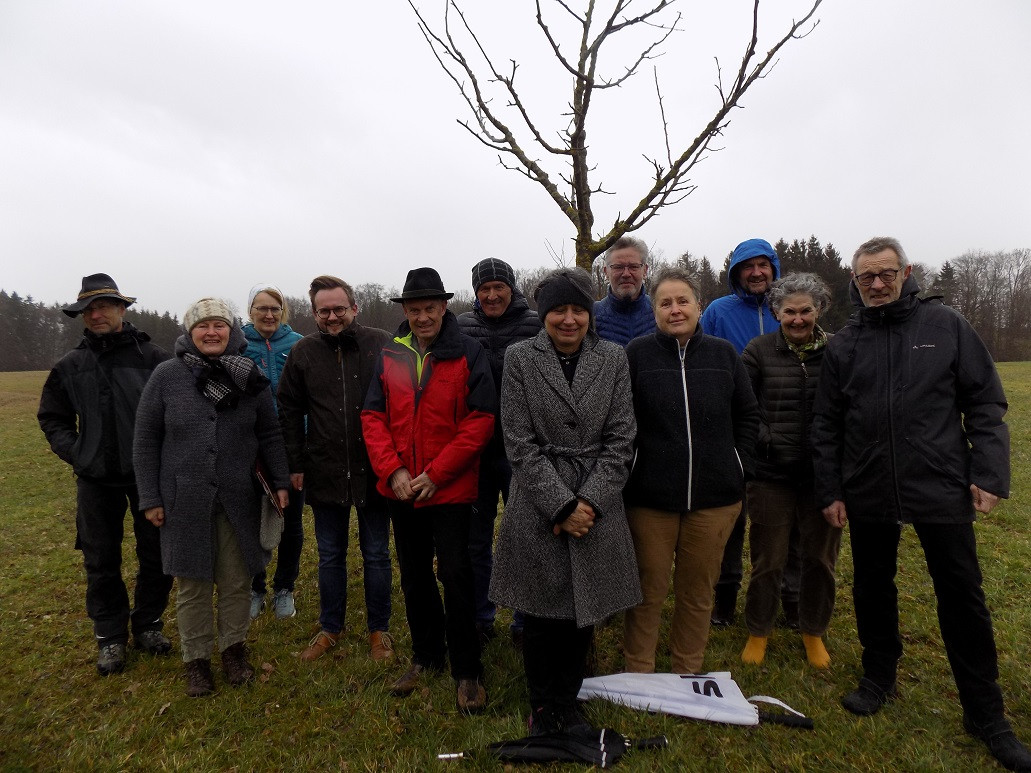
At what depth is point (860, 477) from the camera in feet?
10.5

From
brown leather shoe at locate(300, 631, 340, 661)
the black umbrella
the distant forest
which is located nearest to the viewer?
the black umbrella

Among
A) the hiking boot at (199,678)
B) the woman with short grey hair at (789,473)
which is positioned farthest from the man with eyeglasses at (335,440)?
the woman with short grey hair at (789,473)

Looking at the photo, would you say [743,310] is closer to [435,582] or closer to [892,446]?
[892,446]

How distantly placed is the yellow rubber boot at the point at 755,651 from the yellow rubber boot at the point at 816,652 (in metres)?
0.28

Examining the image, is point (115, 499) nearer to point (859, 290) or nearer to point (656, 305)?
point (656, 305)

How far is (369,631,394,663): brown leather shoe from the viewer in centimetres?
399

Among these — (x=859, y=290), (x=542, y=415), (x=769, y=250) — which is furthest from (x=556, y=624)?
(x=769, y=250)

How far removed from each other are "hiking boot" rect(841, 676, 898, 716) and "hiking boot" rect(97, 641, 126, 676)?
4780 millimetres

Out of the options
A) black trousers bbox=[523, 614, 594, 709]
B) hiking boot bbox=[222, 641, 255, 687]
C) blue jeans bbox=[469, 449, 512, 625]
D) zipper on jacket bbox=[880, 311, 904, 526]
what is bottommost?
hiking boot bbox=[222, 641, 255, 687]

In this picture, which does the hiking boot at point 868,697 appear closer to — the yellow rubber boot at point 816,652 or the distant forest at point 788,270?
the yellow rubber boot at point 816,652

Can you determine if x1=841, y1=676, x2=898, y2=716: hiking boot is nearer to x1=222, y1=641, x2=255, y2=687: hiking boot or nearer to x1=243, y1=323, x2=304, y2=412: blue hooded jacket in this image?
x1=222, y1=641, x2=255, y2=687: hiking boot

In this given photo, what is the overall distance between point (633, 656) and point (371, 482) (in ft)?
6.78

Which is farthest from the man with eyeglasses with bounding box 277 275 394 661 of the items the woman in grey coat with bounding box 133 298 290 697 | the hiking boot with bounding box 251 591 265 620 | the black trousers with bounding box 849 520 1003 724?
the black trousers with bounding box 849 520 1003 724

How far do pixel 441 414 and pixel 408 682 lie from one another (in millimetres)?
1754
